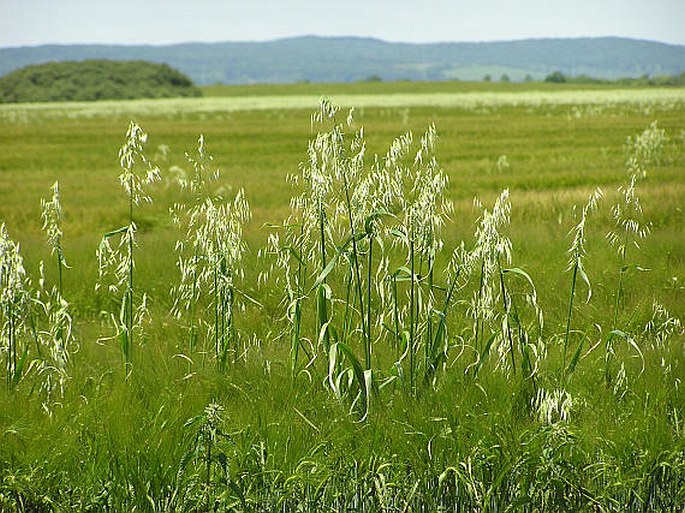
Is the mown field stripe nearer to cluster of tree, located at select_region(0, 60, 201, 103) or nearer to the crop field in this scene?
cluster of tree, located at select_region(0, 60, 201, 103)

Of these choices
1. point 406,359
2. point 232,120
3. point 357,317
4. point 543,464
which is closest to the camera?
point 543,464

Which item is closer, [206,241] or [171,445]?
[171,445]

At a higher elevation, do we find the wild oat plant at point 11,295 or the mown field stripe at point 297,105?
the wild oat plant at point 11,295

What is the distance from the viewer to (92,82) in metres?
121

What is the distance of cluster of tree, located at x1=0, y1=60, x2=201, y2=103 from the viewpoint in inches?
4353

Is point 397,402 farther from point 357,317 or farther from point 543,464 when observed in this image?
point 357,317

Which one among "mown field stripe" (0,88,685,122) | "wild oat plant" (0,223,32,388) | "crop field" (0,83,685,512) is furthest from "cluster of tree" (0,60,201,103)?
"crop field" (0,83,685,512)

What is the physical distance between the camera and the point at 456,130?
40125mm

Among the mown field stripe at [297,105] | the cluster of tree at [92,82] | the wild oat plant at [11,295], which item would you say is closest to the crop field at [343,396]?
the wild oat plant at [11,295]

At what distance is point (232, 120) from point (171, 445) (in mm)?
49812

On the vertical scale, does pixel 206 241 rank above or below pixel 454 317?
above

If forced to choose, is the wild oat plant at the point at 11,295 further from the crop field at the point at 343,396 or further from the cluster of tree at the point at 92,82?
the cluster of tree at the point at 92,82

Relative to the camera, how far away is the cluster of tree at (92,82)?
111 m

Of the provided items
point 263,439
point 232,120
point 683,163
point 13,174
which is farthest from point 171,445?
point 232,120
